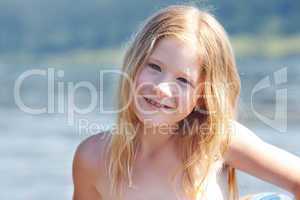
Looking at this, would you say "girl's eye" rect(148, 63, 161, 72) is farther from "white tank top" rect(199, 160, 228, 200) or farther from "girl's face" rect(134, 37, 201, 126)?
"white tank top" rect(199, 160, 228, 200)

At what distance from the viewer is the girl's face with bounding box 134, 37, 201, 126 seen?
281 cm

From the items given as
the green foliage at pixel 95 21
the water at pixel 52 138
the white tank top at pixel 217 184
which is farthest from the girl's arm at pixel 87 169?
the green foliage at pixel 95 21

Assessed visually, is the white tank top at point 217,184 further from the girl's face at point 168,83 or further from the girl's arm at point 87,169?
the girl's arm at point 87,169

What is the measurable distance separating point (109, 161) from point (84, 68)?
6.14 m

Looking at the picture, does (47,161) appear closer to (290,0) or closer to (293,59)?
(293,59)

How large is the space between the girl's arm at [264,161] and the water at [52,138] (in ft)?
5.45

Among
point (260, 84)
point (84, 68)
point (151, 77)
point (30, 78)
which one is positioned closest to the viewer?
point (151, 77)

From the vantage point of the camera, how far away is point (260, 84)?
7.82m

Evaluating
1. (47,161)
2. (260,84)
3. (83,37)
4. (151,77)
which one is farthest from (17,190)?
(83,37)

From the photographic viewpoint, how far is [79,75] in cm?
864

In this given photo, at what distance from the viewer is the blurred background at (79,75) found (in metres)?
5.54

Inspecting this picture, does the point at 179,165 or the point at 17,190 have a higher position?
the point at 179,165

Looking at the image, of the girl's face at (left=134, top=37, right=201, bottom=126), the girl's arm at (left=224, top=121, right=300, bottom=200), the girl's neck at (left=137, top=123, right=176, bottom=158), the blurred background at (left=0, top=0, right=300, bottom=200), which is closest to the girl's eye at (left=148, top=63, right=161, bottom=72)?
the girl's face at (left=134, top=37, right=201, bottom=126)

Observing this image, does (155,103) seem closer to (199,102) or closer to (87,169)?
(199,102)
